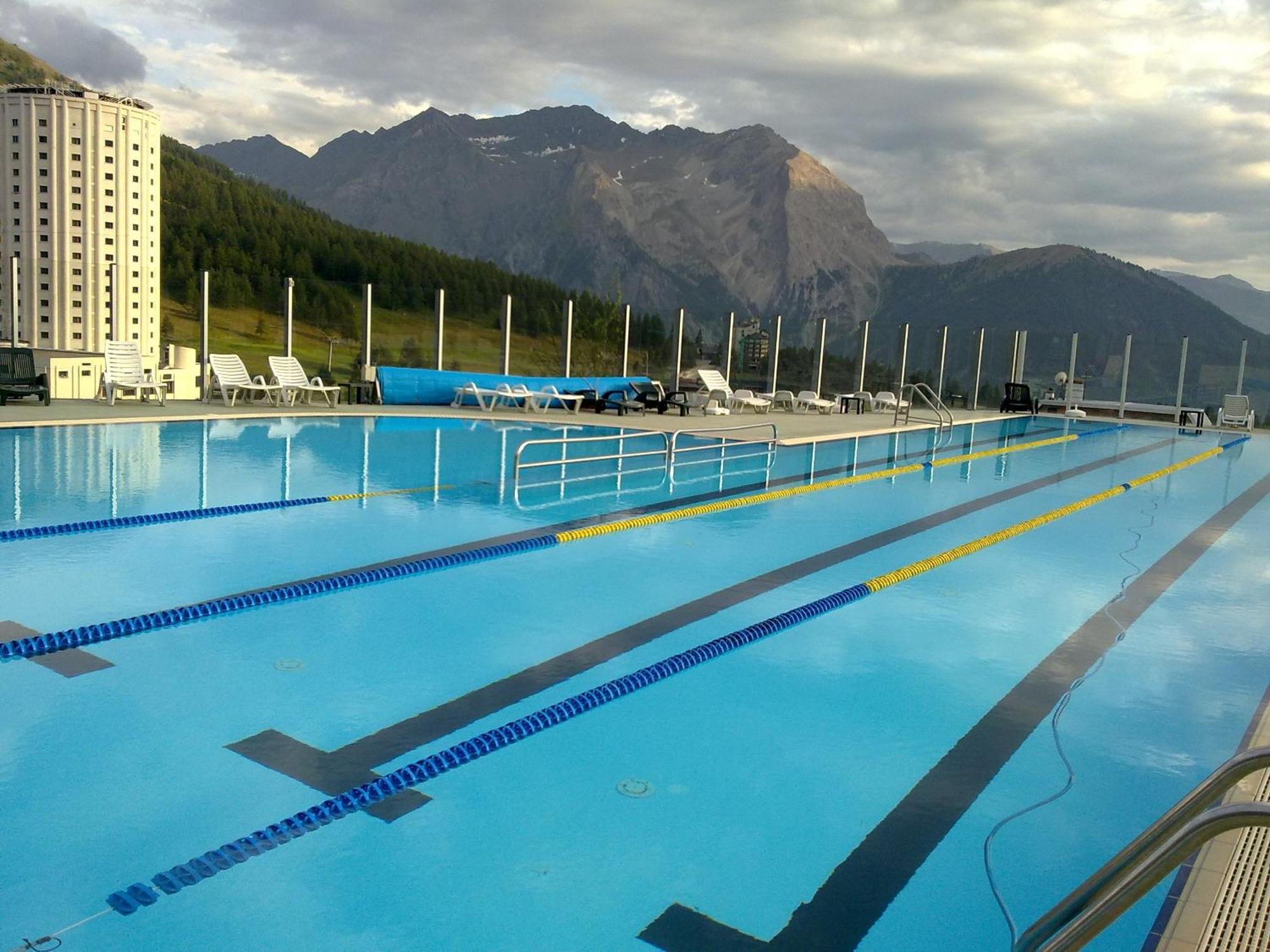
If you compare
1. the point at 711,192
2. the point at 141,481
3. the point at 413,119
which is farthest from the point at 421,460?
the point at 413,119

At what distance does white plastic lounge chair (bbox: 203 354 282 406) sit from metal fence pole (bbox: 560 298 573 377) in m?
5.02

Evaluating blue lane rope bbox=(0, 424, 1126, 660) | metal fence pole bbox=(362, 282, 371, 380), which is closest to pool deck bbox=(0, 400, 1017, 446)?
metal fence pole bbox=(362, 282, 371, 380)

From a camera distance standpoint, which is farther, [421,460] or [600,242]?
[600,242]

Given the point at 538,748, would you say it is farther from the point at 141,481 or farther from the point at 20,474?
the point at 20,474

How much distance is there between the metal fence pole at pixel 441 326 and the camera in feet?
52.2

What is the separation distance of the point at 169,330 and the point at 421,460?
8.18m

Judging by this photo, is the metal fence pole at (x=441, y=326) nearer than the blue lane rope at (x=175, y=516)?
No

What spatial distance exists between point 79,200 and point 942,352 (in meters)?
17.3

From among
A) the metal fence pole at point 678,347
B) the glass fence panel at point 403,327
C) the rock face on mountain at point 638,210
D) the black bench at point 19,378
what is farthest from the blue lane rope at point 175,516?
the rock face on mountain at point 638,210

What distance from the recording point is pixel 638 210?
113m

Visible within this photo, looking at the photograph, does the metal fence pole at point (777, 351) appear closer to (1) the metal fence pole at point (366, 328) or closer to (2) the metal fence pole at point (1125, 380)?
(2) the metal fence pole at point (1125, 380)

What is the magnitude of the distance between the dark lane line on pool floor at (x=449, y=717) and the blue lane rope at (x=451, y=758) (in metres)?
0.08

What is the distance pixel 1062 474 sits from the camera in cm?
1147

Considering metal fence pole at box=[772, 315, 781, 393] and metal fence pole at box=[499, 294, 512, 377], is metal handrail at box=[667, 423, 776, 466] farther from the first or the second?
metal fence pole at box=[772, 315, 781, 393]
